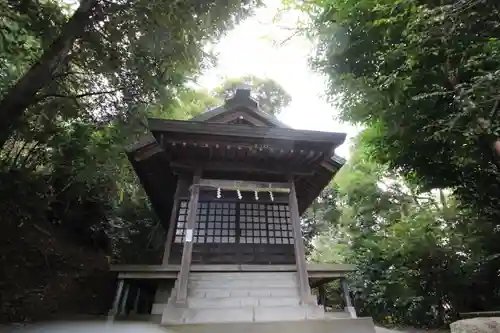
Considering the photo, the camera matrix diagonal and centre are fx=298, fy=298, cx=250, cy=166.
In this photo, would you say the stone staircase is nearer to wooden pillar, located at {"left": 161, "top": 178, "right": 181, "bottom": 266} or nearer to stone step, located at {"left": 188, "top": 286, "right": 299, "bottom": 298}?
stone step, located at {"left": 188, "top": 286, "right": 299, "bottom": 298}

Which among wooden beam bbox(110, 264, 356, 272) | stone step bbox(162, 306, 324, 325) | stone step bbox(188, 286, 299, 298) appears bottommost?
stone step bbox(162, 306, 324, 325)

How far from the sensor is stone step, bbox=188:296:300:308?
17.4ft

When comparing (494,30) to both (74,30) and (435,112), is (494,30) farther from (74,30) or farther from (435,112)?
(74,30)

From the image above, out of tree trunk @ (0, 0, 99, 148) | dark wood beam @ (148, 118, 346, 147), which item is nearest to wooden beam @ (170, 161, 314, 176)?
dark wood beam @ (148, 118, 346, 147)

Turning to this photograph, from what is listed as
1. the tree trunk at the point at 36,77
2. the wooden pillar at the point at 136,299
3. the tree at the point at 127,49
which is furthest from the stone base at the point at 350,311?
the tree trunk at the point at 36,77

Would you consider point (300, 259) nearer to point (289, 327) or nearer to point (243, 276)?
point (243, 276)

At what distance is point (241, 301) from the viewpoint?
5.45m

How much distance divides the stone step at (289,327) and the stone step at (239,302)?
596 mm

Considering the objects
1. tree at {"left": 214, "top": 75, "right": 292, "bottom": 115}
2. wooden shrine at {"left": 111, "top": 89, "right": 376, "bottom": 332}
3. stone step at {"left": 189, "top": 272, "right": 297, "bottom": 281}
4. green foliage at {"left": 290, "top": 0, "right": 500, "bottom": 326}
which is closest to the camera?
wooden shrine at {"left": 111, "top": 89, "right": 376, "bottom": 332}

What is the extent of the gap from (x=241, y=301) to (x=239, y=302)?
42 mm

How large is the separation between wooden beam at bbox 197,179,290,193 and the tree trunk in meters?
3.36

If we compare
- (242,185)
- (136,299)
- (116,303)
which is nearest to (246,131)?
(242,185)

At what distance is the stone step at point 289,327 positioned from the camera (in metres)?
4.61

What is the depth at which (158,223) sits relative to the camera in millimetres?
11188
